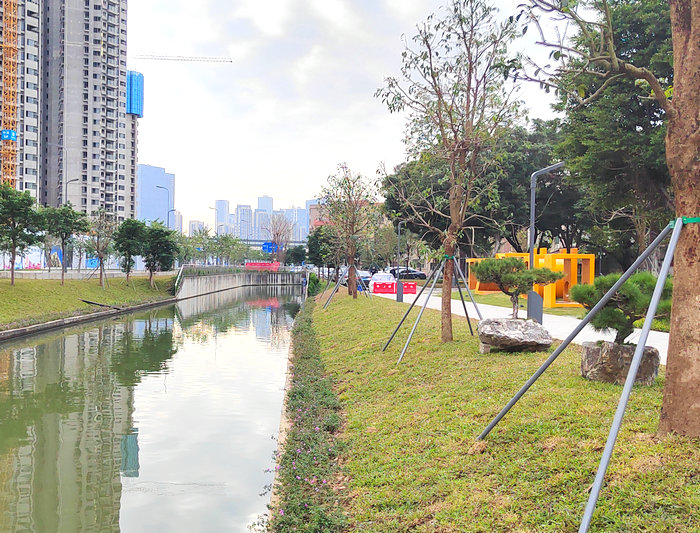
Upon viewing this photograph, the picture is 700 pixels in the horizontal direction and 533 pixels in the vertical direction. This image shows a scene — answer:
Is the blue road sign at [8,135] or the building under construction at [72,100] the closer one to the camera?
the blue road sign at [8,135]

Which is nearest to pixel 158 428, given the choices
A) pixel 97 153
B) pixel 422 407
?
pixel 422 407

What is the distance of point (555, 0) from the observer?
5.61m

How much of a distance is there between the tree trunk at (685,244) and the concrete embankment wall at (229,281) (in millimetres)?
42816

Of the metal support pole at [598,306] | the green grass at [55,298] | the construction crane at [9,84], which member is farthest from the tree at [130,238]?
→ the construction crane at [9,84]

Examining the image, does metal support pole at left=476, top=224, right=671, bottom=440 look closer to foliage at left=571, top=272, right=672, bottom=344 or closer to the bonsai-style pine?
foliage at left=571, top=272, right=672, bottom=344

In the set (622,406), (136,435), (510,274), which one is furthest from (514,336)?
(136,435)

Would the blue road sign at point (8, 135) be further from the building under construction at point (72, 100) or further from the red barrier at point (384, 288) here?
the red barrier at point (384, 288)

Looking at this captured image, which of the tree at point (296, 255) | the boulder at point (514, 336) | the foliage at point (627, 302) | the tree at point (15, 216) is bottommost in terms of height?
the boulder at point (514, 336)

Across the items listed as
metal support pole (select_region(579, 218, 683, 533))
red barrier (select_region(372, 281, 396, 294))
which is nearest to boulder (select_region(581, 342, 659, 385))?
metal support pole (select_region(579, 218, 683, 533))

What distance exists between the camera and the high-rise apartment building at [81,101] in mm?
82875

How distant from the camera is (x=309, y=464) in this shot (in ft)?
22.3

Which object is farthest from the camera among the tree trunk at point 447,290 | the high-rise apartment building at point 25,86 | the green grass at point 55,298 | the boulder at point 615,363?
the high-rise apartment building at point 25,86

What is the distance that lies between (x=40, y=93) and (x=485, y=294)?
7622 cm

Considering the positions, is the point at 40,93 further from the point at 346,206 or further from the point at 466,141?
the point at 466,141
